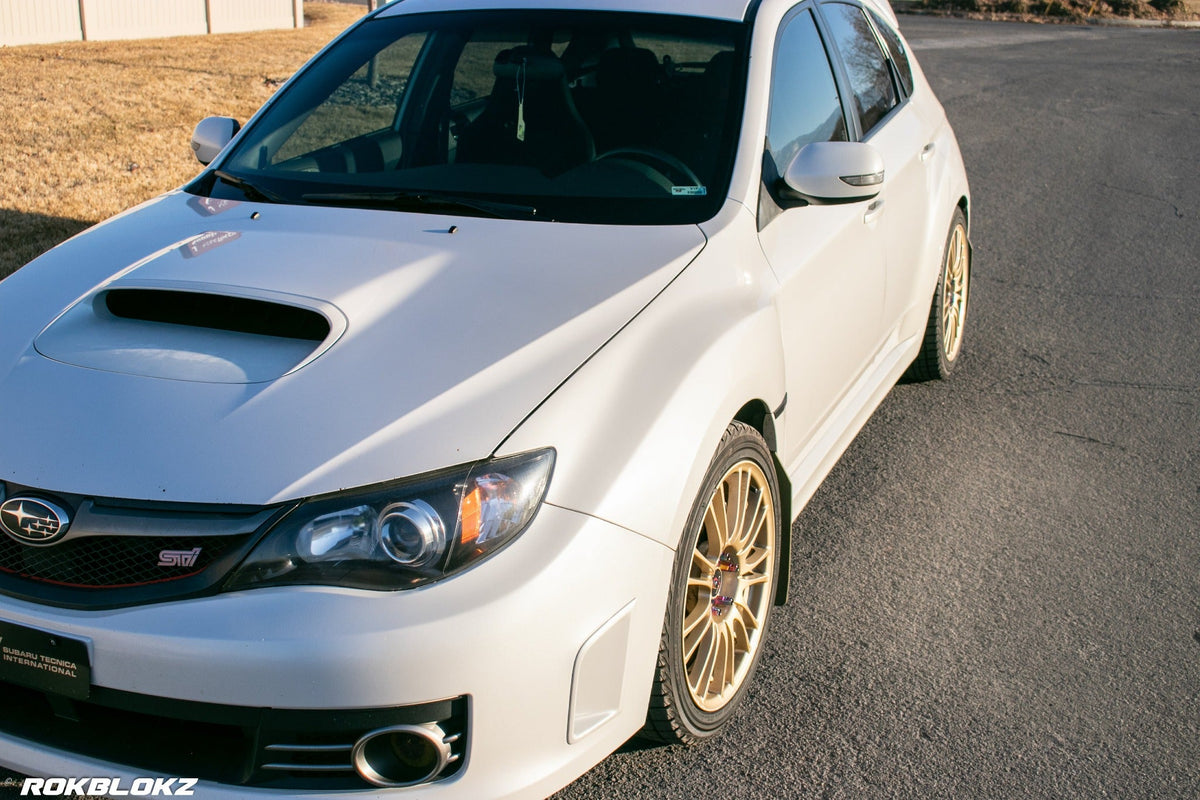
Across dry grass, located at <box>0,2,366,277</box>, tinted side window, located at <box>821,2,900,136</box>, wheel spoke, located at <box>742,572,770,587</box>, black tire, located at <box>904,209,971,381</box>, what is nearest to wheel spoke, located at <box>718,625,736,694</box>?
wheel spoke, located at <box>742,572,770,587</box>

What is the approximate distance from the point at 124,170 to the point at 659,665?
7230mm

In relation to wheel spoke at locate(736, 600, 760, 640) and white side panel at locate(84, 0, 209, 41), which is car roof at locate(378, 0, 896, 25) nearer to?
wheel spoke at locate(736, 600, 760, 640)

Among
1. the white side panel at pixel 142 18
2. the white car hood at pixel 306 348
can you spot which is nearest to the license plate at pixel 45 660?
the white car hood at pixel 306 348

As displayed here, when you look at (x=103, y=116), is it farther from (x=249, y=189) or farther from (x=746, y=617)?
(x=746, y=617)

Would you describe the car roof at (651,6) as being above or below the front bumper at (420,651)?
above

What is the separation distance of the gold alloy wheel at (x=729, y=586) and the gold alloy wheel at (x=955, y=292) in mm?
2374

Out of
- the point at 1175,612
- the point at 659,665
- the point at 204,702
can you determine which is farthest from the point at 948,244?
the point at 204,702

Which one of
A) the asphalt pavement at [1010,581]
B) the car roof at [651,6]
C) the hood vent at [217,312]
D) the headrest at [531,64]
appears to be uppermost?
the car roof at [651,6]

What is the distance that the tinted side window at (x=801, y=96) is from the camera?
3574mm

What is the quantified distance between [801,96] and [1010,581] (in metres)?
1.70

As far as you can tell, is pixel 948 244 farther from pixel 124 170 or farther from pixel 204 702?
pixel 124 170

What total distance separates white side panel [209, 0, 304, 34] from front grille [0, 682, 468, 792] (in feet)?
→ 64.2

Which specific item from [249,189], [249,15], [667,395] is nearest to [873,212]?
[667,395]

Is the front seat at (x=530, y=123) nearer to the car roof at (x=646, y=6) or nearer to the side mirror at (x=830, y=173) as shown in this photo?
the car roof at (x=646, y=6)
